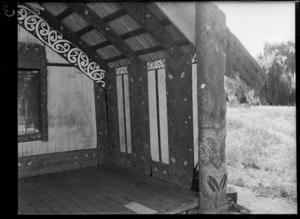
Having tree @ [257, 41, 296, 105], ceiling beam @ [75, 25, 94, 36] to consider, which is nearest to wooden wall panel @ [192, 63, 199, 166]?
ceiling beam @ [75, 25, 94, 36]

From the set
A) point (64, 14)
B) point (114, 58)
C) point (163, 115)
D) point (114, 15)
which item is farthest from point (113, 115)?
Result: point (114, 15)

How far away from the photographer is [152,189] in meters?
4.18

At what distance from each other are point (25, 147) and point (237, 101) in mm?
10204

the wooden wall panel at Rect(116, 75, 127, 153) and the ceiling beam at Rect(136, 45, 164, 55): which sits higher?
the ceiling beam at Rect(136, 45, 164, 55)

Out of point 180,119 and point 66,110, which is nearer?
point 180,119

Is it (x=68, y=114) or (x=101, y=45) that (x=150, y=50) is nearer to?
(x=101, y=45)

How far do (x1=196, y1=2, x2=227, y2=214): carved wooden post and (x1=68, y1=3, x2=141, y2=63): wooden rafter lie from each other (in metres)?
1.50

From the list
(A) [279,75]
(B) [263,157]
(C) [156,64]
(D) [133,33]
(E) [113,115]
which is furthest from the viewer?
(A) [279,75]

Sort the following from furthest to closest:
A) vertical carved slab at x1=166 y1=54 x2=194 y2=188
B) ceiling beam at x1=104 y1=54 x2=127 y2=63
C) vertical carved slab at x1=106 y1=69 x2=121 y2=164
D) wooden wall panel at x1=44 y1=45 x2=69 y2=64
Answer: vertical carved slab at x1=106 y1=69 x2=121 y2=164
wooden wall panel at x1=44 y1=45 x2=69 y2=64
ceiling beam at x1=104 y1=54 x2=127 y2=63
vertical carved slab at x1=166 y1=54 x2=194 y2=188

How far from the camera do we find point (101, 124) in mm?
5766

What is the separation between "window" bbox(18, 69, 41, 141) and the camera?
5.02 metres

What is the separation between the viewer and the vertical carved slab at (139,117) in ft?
15.7

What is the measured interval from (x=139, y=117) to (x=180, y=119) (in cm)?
102

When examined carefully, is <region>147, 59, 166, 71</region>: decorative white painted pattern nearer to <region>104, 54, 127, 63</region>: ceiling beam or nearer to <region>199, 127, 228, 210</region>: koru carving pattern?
<region>104, 54, 127, 63</region>: ceiling beam
